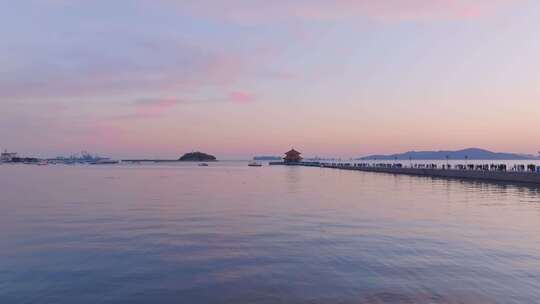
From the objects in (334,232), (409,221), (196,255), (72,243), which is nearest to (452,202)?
(409,221)

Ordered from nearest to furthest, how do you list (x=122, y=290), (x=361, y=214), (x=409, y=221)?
(x=122, y=290)
(x=409, y=221)
(x=361, y=214)

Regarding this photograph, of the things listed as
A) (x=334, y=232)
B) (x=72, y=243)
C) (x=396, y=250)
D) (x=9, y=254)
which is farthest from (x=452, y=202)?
(x=9, y=254)

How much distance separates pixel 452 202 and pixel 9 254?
111 feet

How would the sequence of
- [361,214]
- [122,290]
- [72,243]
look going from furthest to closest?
[361,214] → [72,243] → [122,290]

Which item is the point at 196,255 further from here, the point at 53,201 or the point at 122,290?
the point at 53,201

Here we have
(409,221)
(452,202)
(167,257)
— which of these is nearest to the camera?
(167,257)

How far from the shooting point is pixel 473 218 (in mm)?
29047

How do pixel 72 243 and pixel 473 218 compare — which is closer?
pixel 72 243

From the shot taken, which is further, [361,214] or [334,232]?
[361,214]

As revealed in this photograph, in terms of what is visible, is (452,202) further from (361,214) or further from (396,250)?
(396,250)

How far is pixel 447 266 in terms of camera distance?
1606cm

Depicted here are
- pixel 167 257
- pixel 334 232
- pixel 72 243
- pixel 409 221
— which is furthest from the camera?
pixel 409 221

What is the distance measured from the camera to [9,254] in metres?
18.6

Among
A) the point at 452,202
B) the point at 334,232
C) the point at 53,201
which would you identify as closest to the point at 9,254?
the point at 334,232
